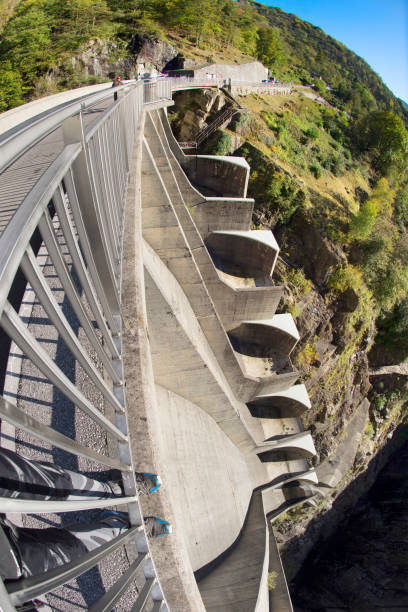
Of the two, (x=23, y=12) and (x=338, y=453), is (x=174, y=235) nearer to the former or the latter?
(x=338, y=453)

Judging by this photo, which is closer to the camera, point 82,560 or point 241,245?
point 82,560

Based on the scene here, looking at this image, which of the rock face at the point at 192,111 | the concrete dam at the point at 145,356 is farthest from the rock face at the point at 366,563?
the rock face at the point at 192,111

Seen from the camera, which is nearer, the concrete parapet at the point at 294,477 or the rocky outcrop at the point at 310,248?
the concrete parapet at the point at 294,477

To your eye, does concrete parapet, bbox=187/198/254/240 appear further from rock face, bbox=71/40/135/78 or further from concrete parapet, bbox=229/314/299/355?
rock face, bbox=71/40/135/78

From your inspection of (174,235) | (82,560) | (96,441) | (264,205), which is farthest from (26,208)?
(264,205)

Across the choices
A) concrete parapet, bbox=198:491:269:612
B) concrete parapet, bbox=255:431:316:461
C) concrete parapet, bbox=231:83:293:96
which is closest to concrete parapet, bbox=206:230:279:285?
concrete parapet, bbox=255:431:316:461

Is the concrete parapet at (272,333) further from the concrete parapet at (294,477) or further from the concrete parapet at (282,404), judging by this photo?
the concrete parapet at (294,477)

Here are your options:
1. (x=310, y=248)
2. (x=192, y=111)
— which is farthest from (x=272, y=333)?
(x=192, y=111)
